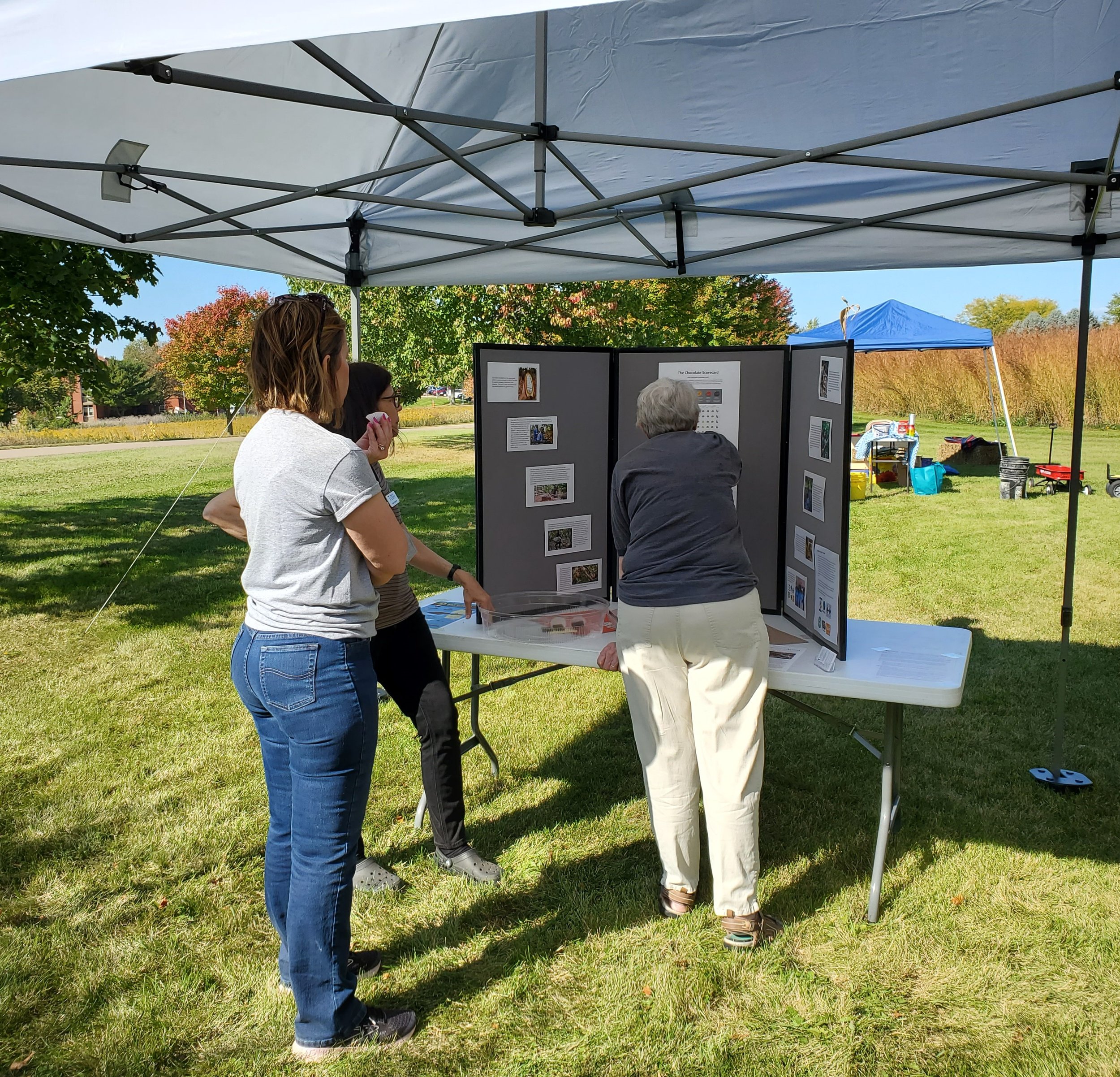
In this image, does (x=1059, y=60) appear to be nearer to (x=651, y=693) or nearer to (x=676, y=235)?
(x=676, y=235)

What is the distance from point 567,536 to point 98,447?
75.5 feet

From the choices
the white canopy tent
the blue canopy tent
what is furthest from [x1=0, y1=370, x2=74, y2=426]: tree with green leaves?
the white canopy tent

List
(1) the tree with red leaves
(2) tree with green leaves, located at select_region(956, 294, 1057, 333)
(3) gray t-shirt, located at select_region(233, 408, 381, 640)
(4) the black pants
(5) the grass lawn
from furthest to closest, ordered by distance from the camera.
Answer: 1. (2) tree with green leaves, located at select_region(956, 294, 1057, 333)
2. (1) the tree with red leaves
3. (4) the black pants
4. (5) the grass lawn
5. (3) gray t-shirt, located at select_region(233, 408, 381, 640)

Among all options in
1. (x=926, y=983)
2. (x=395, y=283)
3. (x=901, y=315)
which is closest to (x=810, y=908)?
(x=926, y=983)

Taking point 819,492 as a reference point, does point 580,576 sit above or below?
below

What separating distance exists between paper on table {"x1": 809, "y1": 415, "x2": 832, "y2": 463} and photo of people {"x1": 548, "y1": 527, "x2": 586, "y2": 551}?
1.03 metres

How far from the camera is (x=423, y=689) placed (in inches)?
109

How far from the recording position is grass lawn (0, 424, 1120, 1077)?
2246mm

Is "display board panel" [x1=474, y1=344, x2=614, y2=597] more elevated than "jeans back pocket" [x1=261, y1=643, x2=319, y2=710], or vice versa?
"display board panel" [x1=474, y1=344, x2=614, y2=597]

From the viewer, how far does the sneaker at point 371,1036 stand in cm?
213

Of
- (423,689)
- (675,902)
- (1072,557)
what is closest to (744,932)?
(675,902)

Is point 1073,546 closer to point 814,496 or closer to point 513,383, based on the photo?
point 814,496

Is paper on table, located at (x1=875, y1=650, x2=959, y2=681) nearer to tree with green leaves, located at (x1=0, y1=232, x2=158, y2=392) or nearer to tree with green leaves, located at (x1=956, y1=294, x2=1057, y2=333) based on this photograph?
→ tree with green leaves, located at (x1=0, y1=232, x2=158, y2=392)

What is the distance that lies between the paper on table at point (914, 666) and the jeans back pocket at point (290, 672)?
1645mm
